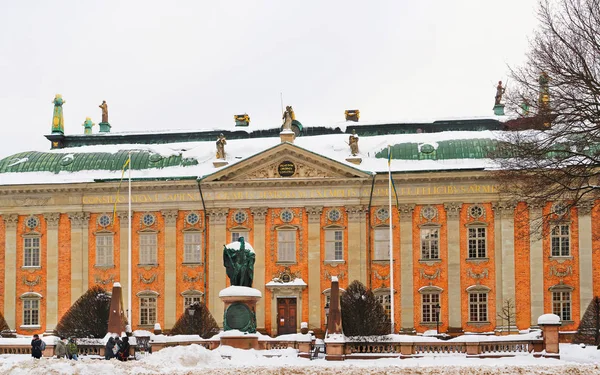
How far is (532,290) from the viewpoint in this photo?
59.9 meters

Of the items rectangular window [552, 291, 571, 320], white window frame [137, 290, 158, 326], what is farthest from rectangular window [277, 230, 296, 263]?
rectangular window [552, 291, 571, 320]

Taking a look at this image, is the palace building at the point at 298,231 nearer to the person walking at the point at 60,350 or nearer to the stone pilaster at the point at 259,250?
the stone pilaster at the point at 259,250

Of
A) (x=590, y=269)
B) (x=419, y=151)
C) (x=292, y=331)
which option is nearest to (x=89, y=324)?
(x=292, y=331)

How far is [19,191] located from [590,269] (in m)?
30.0

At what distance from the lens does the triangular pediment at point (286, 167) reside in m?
61.2

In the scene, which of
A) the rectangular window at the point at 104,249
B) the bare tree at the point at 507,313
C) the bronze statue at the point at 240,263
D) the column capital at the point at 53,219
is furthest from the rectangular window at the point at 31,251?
the bronze statue at the point at 240,263

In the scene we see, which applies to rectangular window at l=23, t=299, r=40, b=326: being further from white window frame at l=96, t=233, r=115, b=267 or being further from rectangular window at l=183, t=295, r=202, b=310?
rectangular window at l=183, t=295, r=202, b=310

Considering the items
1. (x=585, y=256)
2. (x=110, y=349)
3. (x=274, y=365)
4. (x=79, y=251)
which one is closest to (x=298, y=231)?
(x=79, y=251)

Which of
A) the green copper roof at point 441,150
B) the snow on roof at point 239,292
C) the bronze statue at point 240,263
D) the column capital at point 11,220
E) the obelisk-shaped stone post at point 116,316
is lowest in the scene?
the obelisk-shaped stone post at point 116,316

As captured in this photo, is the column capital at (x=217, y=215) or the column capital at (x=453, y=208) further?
the column capital at (x=217, y=215)

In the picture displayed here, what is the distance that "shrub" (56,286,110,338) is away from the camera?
48.2 m

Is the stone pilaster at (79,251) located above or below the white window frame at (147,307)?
above

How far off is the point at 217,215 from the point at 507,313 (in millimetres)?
15773

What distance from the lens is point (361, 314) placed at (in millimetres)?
49062
